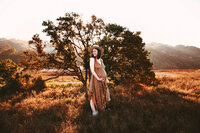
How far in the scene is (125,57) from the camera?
19.8 ft

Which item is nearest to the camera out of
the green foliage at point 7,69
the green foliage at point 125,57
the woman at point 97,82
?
the woman at point 97,82

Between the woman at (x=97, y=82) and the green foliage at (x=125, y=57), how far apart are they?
1.29m

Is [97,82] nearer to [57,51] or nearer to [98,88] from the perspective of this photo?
[98,88]

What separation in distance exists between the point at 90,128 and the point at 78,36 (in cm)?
614

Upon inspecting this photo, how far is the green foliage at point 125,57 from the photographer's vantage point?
5645mm

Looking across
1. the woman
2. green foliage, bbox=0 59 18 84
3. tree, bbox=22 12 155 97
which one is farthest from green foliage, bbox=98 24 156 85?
green foliage, bbox=0 59 18 84

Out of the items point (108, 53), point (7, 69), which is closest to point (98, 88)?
point (108, 53)

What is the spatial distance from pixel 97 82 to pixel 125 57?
279 centimetres

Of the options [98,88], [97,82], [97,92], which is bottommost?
[97,92]

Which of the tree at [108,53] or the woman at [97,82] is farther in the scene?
the tree at [108,53]

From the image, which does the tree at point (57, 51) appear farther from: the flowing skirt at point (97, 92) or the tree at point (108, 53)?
the flowing skirt at point (97, 92)

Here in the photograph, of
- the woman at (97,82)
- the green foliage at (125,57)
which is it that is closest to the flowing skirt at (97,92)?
the woman at (97,82)

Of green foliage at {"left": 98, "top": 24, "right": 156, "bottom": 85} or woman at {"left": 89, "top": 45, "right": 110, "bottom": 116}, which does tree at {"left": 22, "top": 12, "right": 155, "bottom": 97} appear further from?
woman at {"left": 89, "top": 45, "right": 110, "bottom": 116}

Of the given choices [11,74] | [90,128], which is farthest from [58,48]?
[90,128]
